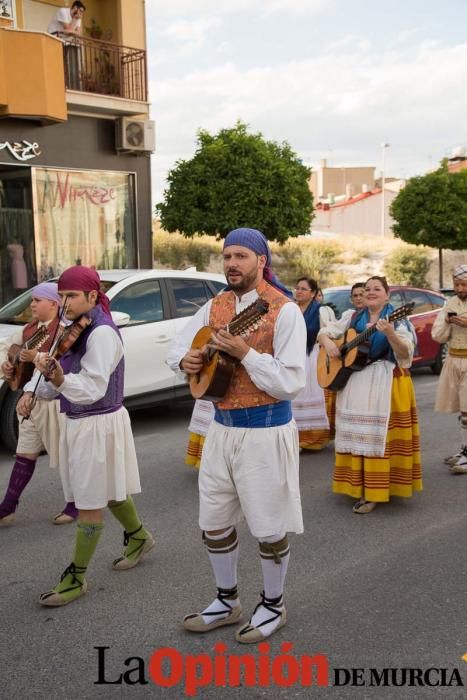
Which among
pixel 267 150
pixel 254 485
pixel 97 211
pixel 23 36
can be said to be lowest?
pixel 254 485

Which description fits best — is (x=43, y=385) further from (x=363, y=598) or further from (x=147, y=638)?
(x=363, y=598)

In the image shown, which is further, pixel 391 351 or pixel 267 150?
pixel 267 150

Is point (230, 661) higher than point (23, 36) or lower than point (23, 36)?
lower

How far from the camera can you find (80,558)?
4.02 meters

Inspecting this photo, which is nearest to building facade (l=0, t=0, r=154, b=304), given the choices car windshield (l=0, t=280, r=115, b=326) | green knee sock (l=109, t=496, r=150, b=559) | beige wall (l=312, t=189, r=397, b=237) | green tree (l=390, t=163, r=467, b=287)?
car windshield (l=0, t=280, r=115, b=326)

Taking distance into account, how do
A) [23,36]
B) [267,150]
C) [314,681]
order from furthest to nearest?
[267,150] → [23,36] → [314,681]

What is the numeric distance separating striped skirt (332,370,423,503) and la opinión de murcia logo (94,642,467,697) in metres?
2.32

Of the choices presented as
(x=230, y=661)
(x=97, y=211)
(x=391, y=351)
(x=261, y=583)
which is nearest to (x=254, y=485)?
(x=230, y=661)

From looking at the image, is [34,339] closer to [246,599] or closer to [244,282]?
[244,282]

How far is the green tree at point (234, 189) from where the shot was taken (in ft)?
63.7

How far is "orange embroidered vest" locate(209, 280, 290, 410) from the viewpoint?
3.40m

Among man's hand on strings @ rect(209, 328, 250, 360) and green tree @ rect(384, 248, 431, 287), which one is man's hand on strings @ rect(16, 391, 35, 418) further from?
green tree @ rect(384, 248, 431, 287)

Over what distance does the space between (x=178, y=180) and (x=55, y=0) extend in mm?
5596

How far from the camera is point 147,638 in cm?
366
